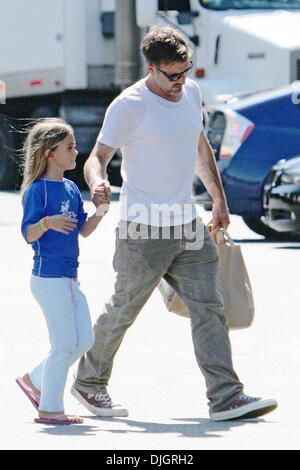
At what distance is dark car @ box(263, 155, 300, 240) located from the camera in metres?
14.2

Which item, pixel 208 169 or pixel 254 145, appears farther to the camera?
pixel 254 145

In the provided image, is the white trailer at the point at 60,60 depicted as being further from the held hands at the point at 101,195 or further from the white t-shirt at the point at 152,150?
the held hands at the point at 101,195

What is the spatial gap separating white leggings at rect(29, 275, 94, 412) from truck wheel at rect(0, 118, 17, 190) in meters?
14.9

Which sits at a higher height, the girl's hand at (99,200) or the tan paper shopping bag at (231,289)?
the girl's hand at (99,200)

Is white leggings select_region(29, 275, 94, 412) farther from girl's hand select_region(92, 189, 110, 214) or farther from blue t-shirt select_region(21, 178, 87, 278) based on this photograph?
girl's hand select_region(92, 189, 110, 214)

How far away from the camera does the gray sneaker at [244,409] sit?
6926mm

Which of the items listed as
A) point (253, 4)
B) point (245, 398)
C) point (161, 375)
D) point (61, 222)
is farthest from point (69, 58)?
point (61, 222)

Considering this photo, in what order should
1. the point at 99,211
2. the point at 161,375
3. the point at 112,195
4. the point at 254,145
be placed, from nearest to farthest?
the point at 99,211, the point at 161,375, the point at 254,145, the point at 112,195

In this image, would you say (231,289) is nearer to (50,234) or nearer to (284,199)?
(50,234)

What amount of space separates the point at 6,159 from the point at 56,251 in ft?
50.2

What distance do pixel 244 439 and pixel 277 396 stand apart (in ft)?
3.37

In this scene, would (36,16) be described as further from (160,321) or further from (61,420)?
(61,420)

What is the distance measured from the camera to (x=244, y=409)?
6930mm
